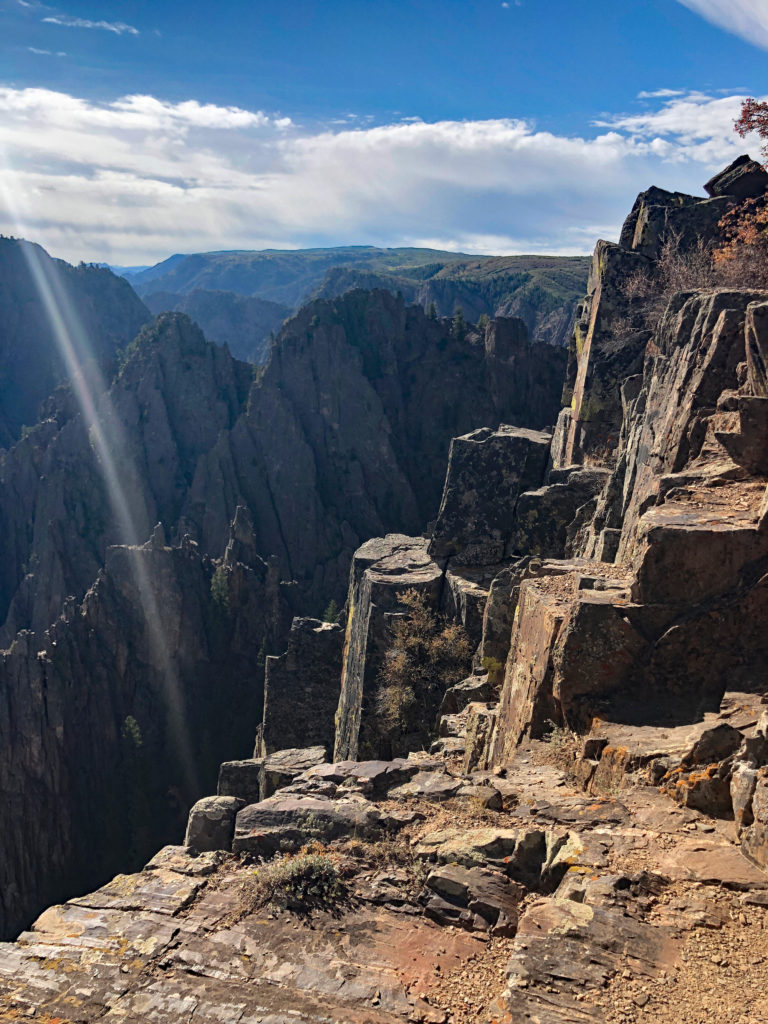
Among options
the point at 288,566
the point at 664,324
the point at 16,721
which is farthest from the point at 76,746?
the point at 664,324

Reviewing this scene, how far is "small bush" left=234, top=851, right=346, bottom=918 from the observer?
877cm

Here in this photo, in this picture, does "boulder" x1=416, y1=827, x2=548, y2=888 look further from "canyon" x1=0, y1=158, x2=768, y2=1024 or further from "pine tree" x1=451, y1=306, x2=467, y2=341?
"pine tree" x1=451, y1=306, x2=467, y2=341

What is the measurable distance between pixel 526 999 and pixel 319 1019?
2.01 meters

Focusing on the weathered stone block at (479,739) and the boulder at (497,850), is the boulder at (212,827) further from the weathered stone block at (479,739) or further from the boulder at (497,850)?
the weathered stone block at (479,739)

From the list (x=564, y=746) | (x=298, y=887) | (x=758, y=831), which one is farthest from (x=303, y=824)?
(x=758, y=831)

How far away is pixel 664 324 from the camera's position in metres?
27.8

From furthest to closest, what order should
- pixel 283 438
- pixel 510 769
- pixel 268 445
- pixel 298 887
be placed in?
1. pixel 268 445
2. pixel 283 438
3. pixel 510 769
4. pixel 298 887

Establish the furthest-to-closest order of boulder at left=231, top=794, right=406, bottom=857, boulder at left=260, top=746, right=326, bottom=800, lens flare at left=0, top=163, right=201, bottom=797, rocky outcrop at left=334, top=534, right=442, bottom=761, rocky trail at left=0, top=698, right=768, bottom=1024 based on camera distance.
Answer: lens flare at left=0, top=163, right=201, bottom=797
rocky outcrop at left=334, top=534, right=442, bottom=761
boulder at left=260, top=746, right=326, bottom=800
boulder at left=231, top=794, right=406, bottom=857
rocky trail at left=0, top=698, right=768, bottom=1024

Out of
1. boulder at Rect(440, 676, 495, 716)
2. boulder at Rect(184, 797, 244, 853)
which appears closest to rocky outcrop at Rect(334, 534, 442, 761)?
boulder at Rect(440, 676, 495, 716)

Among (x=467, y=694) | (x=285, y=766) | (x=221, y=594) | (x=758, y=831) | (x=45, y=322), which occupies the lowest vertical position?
(x=221, y=594)

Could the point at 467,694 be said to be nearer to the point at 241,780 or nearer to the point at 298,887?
the point at 298,887

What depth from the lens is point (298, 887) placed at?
350 inches

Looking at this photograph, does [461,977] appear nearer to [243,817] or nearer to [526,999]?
[526,999]

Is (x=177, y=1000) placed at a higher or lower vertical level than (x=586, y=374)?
lower
